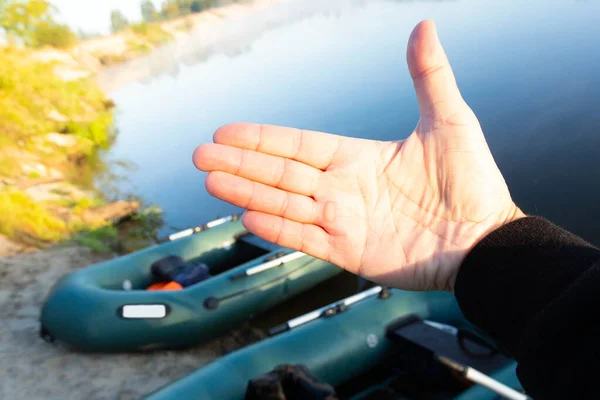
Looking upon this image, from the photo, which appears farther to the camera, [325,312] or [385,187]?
[325,312]

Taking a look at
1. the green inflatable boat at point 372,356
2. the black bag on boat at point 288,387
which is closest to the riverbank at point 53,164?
the green inflatable boat at point 372,356

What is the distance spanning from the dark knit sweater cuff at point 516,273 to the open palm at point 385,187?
0.08 meters

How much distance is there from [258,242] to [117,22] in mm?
41536

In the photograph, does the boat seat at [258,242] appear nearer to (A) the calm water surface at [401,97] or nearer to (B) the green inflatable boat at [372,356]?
(B) the green inflatable boat at [372,356]

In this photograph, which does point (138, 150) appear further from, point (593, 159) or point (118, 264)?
point (593, 159)

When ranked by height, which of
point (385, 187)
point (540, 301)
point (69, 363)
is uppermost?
point (385, 187)

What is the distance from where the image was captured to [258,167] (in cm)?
154

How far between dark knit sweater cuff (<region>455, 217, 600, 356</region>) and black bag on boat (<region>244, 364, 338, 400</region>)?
0.98 m

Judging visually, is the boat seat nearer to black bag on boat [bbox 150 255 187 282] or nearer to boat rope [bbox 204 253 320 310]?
boat rope [bbox 204 253 320 310]

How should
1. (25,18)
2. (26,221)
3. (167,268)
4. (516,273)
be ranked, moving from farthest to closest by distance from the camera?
(25,18)
(26,221)
(167,268)
(516,273)

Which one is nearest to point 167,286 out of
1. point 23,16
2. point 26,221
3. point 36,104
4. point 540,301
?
point 26,221

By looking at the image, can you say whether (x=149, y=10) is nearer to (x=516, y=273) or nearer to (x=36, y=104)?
(x=36, y=104)

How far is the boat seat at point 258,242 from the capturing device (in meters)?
4.61

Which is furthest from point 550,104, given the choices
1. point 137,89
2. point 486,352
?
point 137,89
